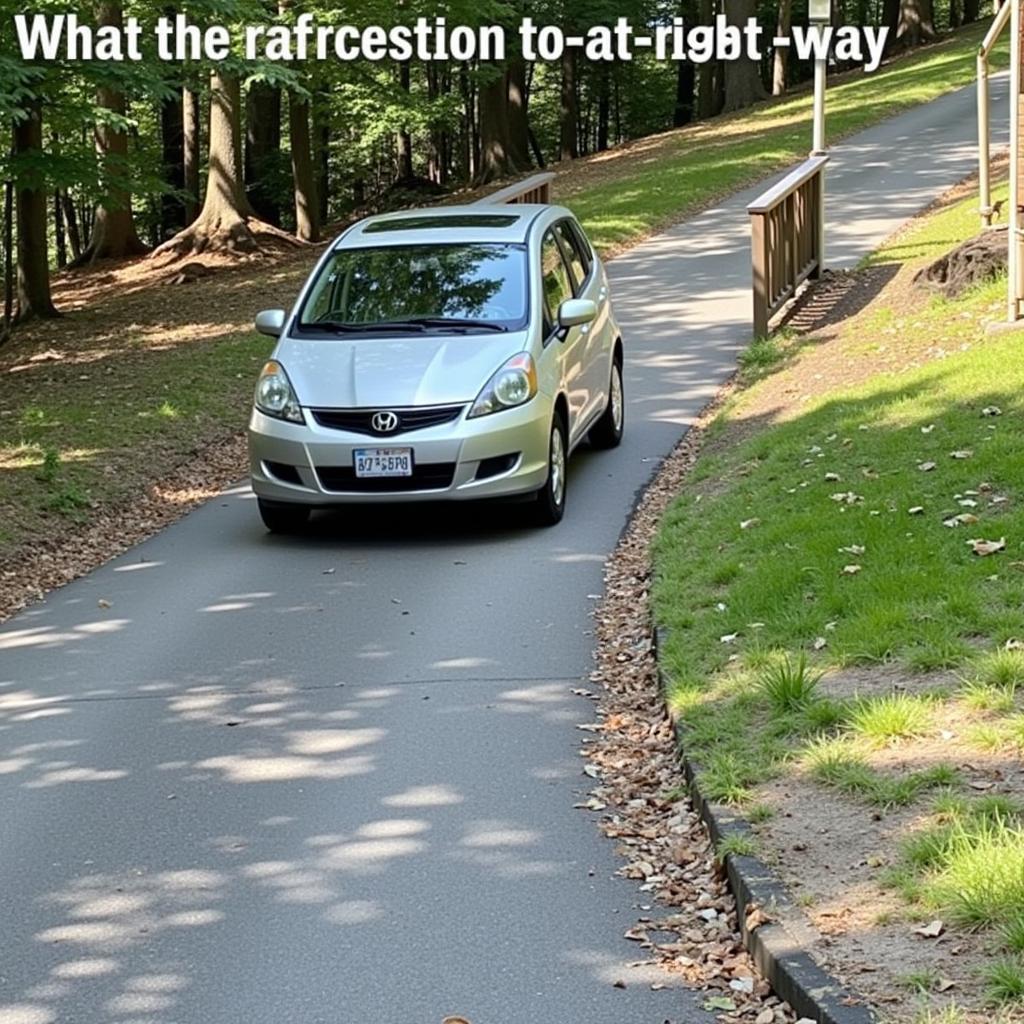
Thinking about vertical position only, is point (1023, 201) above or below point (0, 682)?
above

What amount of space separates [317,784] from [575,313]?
5155mm

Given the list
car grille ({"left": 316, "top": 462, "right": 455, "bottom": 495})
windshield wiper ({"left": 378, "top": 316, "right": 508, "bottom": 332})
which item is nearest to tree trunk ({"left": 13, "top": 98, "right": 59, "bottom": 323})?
windshield wiper ({"left": 378, "top": 316, "right": 508, "bottom": 332})

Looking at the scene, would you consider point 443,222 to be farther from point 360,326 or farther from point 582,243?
point 360,326

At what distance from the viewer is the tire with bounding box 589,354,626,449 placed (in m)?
12.0

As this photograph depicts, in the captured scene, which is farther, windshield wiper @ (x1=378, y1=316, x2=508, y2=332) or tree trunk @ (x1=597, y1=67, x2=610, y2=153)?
tree trunk @ (x1=597, y1=67, x2=610, y2=153)

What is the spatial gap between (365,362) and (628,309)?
28.8 feet

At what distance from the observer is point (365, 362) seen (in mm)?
9703

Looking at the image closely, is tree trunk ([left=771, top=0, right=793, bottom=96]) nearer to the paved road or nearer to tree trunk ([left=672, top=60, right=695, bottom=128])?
tree trunk ([left=672, top=60, right=695, bottom=128])

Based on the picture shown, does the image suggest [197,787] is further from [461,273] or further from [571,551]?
[461,273]

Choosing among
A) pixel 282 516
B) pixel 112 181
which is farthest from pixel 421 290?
pixel 112 181

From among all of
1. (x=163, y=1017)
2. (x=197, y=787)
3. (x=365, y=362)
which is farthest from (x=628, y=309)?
(x=163, y=1017)

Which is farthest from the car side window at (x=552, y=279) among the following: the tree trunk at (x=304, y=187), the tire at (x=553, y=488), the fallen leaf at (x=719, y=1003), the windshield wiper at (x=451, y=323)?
the tree trunk at (x=304, y=187)

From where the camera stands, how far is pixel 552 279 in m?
10.9

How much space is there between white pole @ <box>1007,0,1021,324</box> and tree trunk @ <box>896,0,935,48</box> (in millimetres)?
41575
